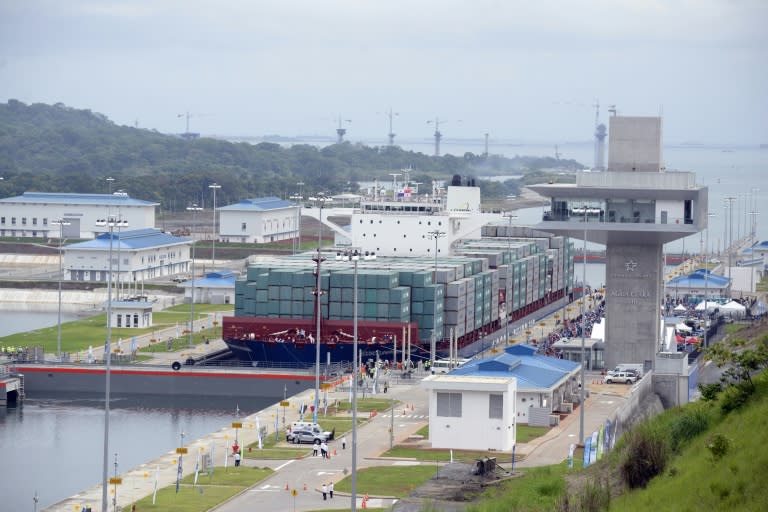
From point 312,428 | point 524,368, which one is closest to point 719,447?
point 312,428

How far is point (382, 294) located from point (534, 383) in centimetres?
2095

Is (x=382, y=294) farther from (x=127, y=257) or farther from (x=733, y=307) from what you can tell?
(x=127, y=257)

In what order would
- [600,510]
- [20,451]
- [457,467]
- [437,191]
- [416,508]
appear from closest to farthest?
[600,510] → [416,508] → [457,467] → [20,451] → [437,191]

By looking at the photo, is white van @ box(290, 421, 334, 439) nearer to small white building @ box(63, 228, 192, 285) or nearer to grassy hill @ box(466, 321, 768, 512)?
grassy hill @ box(466, 321, 768, 512)

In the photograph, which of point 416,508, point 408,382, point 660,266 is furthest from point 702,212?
point 416,508

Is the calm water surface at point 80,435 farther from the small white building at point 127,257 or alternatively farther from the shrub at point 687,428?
the small white building at point 127,257

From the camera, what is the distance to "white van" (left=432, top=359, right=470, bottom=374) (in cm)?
7744

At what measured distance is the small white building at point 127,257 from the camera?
131 metres

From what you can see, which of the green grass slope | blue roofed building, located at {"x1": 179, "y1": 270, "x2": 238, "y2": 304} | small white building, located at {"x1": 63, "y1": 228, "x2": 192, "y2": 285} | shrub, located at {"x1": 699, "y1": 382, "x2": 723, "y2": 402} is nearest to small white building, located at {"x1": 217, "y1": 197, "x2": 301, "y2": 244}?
small white building, located at {"x1": 63, "y1": 228, "x2": 192, "y2": 285}

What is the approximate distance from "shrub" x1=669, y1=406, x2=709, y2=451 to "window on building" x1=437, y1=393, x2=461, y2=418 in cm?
2232

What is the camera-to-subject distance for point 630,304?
2963 inches

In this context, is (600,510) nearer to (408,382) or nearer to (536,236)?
(408,382)

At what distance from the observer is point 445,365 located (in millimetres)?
80625

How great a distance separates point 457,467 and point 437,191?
6263 cm
